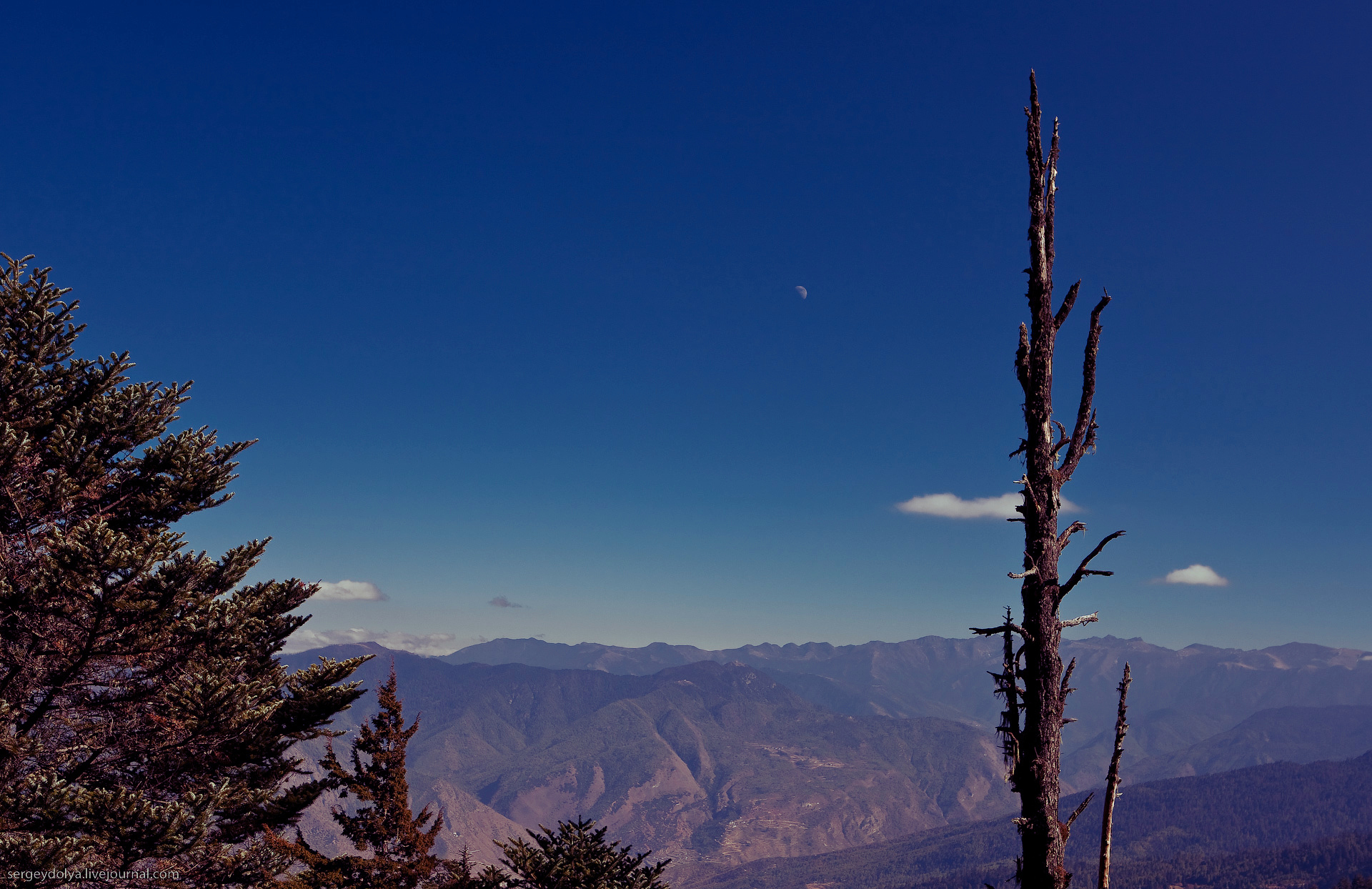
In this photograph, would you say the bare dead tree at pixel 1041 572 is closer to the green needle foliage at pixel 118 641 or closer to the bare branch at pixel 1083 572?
the bare branch at pixel 1083 572

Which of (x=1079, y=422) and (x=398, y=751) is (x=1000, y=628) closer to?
(x=1079, y=422)

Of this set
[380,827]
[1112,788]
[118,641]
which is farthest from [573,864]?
[1112,788]

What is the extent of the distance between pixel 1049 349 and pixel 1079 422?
0.95 meters

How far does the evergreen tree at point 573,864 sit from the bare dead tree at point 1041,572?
46.1 feet

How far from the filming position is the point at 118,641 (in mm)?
16219

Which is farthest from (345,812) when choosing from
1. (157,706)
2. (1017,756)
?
(1017,756)

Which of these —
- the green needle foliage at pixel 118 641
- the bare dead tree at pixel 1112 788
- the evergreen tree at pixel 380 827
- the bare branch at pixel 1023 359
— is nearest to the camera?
the bare dead tree at pixel 1112 788

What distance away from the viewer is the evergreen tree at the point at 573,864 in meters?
20.3

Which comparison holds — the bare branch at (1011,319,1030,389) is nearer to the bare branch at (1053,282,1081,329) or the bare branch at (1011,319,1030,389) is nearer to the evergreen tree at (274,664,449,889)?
the bare branch at (1053,282,1081,329)

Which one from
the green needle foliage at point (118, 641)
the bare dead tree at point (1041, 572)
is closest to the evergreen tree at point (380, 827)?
the green needle foliage at point (118, 641)

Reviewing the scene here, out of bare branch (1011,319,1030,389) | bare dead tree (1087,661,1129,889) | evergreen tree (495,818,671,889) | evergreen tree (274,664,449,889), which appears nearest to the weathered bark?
bare dead tree (1087,661,1129,889)

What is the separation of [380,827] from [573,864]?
5.79 metres

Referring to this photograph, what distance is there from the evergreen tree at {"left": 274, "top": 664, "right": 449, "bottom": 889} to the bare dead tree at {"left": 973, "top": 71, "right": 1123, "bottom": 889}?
17.1 m

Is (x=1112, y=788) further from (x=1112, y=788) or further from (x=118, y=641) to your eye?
(x=118, y=641)
